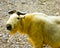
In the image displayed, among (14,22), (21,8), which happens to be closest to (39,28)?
(14,22)

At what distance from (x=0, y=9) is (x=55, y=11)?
→ 1071mm

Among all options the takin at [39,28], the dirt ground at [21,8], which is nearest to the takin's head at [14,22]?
the takin at [39,28]

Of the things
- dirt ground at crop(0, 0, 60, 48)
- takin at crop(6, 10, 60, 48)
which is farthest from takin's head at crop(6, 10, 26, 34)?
dirt ground at crop(0, 0, 60, 48)

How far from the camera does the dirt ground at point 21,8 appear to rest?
3385 mm

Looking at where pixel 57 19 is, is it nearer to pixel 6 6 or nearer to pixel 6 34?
pixel 6 34

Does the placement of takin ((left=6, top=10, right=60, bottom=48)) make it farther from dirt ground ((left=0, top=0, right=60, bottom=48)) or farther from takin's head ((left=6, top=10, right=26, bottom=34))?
dirt ground ((left=0, top=0, right=60, bottom=48))

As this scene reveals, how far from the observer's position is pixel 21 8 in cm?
452

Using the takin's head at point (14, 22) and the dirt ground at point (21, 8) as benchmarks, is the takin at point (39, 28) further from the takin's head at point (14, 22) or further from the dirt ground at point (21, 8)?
the dirt ground at point (21, 8)

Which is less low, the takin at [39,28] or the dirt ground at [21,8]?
the takin at [39,28]

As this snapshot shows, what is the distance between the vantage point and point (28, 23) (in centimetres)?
253

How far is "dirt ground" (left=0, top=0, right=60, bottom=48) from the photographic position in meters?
3.38

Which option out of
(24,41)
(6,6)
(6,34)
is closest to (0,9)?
(6,6)

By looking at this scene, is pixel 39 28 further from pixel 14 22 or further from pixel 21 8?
pixel 21 8

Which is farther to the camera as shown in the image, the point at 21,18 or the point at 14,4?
the point at 14,4
